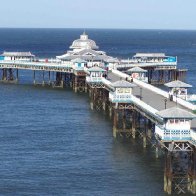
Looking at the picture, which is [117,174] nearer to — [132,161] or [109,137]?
[132,161]

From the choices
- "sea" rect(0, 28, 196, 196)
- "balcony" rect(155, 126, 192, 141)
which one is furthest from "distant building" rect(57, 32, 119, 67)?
"balcony" rect(155, 126, 192, 141)

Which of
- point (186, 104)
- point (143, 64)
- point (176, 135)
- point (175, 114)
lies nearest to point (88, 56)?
point (143, 64)

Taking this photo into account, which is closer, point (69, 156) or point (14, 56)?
point (69, 156)

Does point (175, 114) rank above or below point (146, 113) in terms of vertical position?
above

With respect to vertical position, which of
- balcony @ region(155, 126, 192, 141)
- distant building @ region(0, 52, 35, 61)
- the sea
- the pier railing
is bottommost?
the sea

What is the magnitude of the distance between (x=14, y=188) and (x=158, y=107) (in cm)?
1557

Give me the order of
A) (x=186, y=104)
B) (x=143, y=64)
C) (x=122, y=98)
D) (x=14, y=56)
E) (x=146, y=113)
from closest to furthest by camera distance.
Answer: (x=146, y=113)
(x=186, y=104)
(x=122, y=98)
(x=143, y=64)
(x=14, y=56)

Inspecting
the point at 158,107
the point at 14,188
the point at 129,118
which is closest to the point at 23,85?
the point at 129,118

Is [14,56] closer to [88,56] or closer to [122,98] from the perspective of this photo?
[88,56]

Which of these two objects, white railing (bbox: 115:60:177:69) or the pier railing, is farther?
white railing (bbox: 115:60:177:69)

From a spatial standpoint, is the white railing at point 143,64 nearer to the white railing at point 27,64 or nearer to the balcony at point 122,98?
the white railing at point 27,64

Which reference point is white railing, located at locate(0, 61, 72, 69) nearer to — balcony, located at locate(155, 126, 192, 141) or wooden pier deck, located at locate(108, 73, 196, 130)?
wooden pier deck, located at locate(108, 73, 196, 130)

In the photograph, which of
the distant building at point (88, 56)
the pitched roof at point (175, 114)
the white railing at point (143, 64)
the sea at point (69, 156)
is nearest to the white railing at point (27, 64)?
the distant building at point (88, 56)

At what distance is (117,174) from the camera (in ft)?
166
